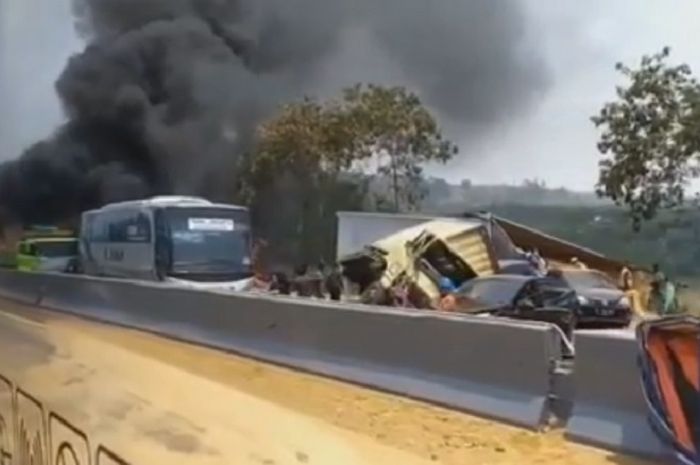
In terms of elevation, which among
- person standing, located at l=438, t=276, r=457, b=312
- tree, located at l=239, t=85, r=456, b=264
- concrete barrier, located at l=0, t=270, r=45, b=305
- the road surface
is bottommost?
person standing, located at l=438, t=276, r=457, b=312

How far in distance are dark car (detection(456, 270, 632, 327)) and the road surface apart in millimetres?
1692

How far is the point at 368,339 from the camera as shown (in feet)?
12.0

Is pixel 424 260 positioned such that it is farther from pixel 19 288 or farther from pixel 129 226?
pixel 19 288

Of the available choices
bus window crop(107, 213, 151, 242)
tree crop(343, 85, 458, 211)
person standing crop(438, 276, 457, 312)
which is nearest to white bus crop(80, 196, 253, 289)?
bus window crop(107, 213, 151, 242)

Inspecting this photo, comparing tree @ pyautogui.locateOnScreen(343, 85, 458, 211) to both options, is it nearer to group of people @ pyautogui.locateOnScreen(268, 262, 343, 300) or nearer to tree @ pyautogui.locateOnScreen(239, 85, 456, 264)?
tree @ pyautogui.locateOnScreen(239, 85, 456, 264)

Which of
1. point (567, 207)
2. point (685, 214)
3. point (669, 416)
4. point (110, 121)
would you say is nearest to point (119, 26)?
point (110, 121)

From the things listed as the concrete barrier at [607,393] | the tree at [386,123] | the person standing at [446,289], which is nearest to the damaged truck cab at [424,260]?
the person standing at [446,289]

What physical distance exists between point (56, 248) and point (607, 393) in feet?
3.97

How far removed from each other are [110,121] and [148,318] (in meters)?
0.56

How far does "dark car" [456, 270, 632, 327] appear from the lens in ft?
17.3

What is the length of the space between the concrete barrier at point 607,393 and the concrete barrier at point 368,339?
0.30ft

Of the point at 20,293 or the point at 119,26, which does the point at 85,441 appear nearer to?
the point at 20,293

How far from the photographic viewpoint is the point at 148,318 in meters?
3.11

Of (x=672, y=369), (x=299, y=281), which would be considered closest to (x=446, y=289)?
(x=299, y=281)
